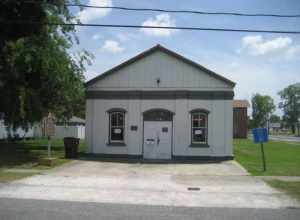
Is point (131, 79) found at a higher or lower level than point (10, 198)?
higher

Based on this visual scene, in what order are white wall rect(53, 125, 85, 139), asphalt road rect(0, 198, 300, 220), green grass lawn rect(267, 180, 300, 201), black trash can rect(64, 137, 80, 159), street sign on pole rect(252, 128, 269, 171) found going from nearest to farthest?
asphalt road rect(0, 198, 300, 220)
green grass lawn rect(267, 180, 300, 201)
street sign on pole rect(252, 128, 269, 171)
black trash can rect(64, 137, 80, 159)
white wall rect(53, 125, 85, 139)

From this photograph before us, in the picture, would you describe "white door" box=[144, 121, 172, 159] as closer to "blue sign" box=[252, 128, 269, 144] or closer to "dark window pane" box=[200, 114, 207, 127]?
"dark window pane" box=[200, 114, 207, 127]

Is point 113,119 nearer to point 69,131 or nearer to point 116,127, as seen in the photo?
point 116,127

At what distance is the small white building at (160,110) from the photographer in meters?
21.4

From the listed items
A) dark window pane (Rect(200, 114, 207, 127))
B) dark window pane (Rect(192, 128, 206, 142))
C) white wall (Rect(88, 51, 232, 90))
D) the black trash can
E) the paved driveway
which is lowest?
the paved driveway

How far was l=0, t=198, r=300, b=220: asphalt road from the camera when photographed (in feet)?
26.4

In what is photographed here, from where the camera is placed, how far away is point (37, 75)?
2008cm

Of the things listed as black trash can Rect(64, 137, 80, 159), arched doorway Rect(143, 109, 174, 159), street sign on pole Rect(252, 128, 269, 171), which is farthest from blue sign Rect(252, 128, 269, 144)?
black trash can Rect(64, 137, 80, 159)

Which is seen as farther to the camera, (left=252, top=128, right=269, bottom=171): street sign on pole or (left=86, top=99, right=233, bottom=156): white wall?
(left=86, top=99, right=233, bottom=156): white wall

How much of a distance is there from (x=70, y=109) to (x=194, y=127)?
7969mm

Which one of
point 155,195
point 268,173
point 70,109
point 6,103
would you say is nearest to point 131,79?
point 70,109

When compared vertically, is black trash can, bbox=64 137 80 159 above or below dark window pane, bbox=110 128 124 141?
below

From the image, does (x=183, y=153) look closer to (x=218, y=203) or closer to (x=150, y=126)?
(x=150, y=126)

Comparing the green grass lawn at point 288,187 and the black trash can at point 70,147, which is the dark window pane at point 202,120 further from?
the green grass lawn at point 288,187
